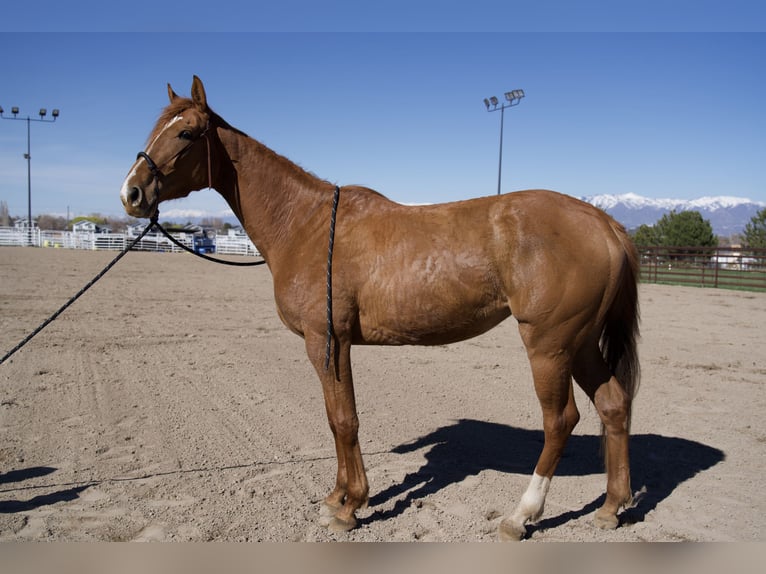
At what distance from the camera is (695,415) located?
5.52 meters

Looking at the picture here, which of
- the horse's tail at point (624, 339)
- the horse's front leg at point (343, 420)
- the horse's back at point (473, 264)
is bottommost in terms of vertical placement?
the horse's front leg at point (343, 420)

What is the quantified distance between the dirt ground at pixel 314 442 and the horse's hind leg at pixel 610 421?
0.14 metres

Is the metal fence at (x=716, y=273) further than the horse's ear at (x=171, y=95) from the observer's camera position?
Yes

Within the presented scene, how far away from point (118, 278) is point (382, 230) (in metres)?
16.3

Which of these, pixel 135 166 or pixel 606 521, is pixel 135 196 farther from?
pixel 606 521

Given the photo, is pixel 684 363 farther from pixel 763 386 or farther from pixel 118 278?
pixel 118 278

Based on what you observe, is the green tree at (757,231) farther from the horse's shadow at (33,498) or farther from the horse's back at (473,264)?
the horse's shadow at (33,498)

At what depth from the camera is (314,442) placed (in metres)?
4.65

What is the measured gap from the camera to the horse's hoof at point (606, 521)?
3.35 meters

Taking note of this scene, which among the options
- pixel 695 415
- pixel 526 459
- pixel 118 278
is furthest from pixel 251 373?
pixel 118 278

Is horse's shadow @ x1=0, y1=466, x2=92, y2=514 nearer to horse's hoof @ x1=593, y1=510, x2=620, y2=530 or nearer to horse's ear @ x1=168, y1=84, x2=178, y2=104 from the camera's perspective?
horse's ear @ x1=168, y1=84, x2=178, y2=104

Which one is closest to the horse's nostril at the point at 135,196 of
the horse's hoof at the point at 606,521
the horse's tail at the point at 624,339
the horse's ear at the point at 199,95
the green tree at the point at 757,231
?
the horse's ear at the point at 199,95

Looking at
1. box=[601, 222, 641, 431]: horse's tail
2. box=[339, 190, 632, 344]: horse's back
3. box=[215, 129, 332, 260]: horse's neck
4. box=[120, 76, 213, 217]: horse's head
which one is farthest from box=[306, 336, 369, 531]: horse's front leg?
box=[601, 222, 641, 431]: horse's tail

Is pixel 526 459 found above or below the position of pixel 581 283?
below
